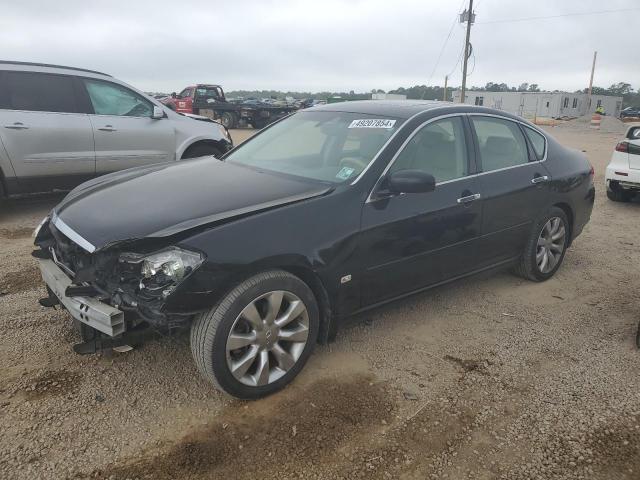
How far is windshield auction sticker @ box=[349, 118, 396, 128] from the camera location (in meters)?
3.53

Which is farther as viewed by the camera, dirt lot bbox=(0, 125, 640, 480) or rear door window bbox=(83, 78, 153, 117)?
rear door window bbox=(83, 78, 153, 117)

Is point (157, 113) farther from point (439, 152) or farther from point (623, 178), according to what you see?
point (623, 178)

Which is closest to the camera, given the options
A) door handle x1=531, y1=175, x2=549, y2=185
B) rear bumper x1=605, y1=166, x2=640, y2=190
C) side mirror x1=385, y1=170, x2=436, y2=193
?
side mirror x1=385, y1=170, x2=436, y2=193

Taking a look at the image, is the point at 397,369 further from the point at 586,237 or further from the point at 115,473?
the point at 586,237

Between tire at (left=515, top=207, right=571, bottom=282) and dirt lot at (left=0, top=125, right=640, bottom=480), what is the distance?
554 mm

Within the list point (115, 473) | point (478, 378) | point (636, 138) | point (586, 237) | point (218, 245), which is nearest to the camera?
point (115, 473)

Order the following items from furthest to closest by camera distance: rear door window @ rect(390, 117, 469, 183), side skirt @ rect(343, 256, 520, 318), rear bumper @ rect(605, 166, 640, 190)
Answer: rear bumper @ rect(605, 166, 640, 190) → rear door window @ rect(390, 117, 469, 183) → side skirt @ rect(343, 256, 520, 318)

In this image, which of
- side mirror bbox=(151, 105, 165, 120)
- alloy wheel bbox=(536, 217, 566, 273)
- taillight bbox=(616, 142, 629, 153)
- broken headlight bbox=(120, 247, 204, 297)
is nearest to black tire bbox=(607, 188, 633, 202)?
taillight bbox=(616, 142, 629, 153)

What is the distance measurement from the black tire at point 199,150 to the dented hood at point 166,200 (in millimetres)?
3877

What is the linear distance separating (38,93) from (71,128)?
0.55 m

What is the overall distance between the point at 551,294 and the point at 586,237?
7.51ft

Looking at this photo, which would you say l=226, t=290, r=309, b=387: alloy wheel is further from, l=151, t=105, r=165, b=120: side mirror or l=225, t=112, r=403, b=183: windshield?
l=151, t=105, r=165, b=120: side mirror

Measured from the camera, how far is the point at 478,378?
314cm

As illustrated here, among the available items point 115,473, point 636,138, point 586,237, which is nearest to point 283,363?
point 115,473
